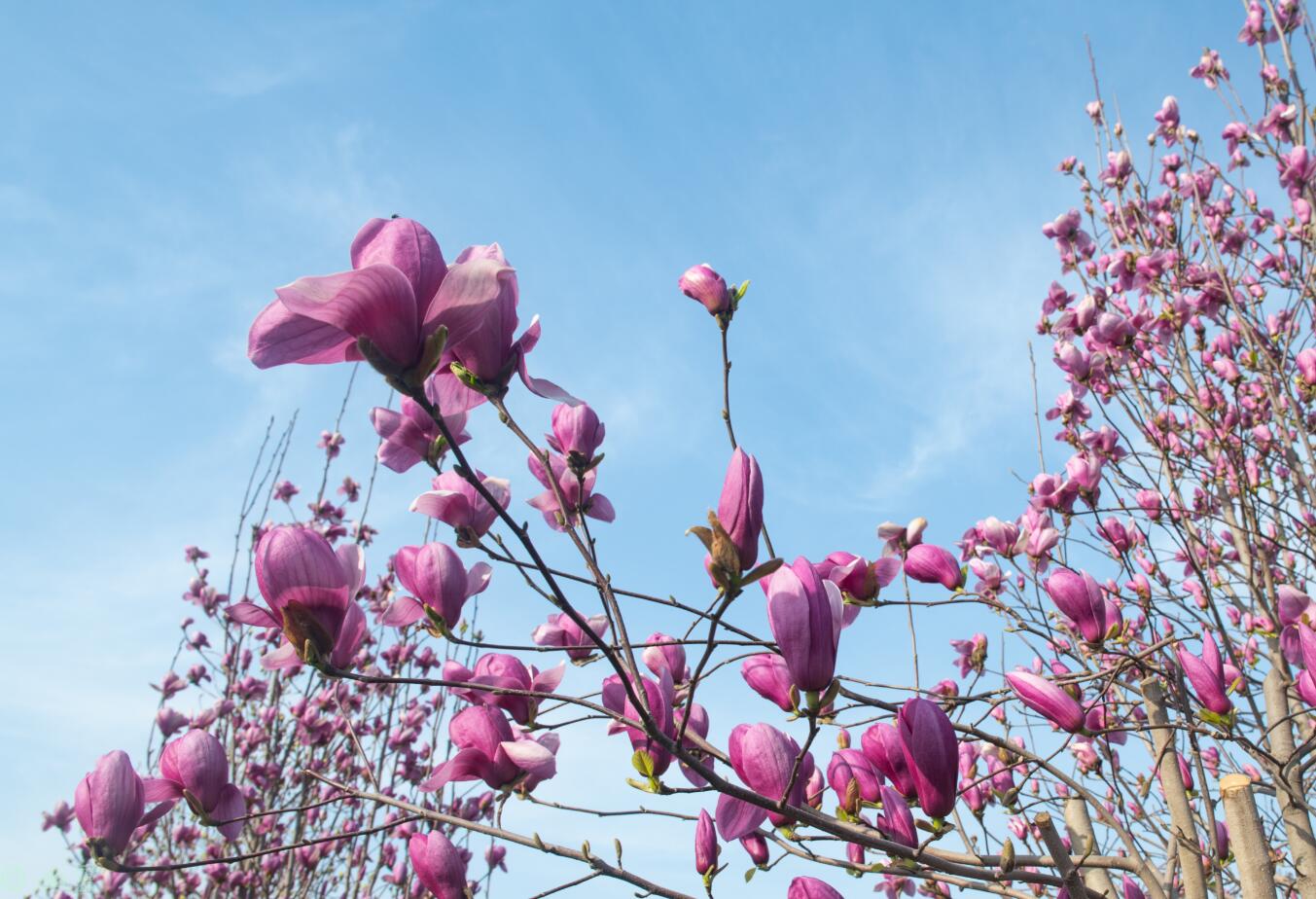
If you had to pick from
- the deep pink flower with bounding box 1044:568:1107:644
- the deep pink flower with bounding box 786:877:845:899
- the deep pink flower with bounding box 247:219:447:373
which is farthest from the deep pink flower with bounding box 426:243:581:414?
the deep pink flower with bounding box 1044:568:1107:644

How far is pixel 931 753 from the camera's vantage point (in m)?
1.21

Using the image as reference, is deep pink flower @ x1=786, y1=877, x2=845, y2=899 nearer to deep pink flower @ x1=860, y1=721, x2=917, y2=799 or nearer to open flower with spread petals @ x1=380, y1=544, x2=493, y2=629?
deep pink flower @ x1=860, y1=721, x2=917, y2=799

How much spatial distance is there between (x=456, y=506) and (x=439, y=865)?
0.60 m

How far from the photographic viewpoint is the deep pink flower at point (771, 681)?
146 centimetres

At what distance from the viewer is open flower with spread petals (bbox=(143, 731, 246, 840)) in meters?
1.43

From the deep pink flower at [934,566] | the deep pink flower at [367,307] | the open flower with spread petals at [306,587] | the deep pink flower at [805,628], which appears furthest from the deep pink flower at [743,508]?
the deep pink flower at [934,566]

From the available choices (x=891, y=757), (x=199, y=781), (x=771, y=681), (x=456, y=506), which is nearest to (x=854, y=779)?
(x=891, y=757)

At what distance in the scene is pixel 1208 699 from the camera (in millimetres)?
1821

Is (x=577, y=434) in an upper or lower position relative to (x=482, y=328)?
upper

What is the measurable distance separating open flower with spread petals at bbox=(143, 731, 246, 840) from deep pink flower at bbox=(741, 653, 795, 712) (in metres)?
0.87

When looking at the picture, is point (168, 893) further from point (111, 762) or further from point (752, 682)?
point (752, 682)

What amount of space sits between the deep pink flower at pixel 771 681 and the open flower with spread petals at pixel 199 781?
870 mm

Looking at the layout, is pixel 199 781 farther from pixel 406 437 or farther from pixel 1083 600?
pixel 1083 600

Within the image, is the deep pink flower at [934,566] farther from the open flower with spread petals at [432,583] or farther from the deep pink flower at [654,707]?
the open flower with spread petals at [432,583]
